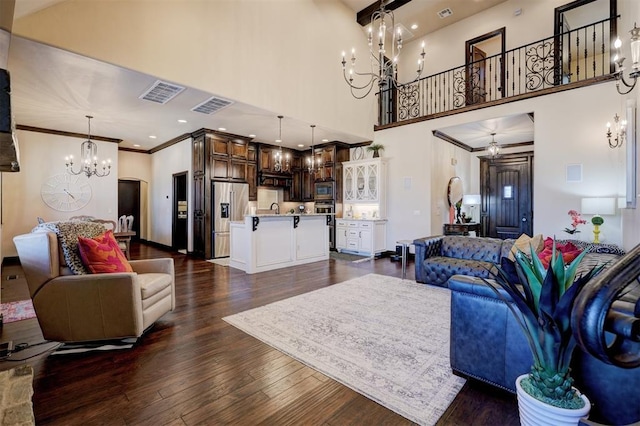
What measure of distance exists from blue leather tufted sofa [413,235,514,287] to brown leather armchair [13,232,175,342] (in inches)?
155

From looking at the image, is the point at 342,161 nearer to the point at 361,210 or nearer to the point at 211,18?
the point at 361,210

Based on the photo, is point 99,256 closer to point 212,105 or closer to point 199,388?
point 199,388

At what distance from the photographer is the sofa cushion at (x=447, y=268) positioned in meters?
4.17

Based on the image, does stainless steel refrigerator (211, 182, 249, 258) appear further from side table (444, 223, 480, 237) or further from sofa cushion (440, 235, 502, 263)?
side table (444, 223, 480, 237)

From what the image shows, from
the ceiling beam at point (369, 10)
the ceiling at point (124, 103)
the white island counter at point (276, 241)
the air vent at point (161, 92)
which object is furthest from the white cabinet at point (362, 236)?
the ceiling beam at point (369, 10)

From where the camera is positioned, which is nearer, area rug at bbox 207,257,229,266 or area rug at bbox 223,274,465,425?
area rug at bbox 223,274,465,425

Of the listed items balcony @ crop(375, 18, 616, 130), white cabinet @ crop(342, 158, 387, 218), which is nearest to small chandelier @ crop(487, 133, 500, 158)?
balcony @ crop(375, 18, 616, 130)

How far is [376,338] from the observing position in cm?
272

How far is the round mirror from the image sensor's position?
25.0ft

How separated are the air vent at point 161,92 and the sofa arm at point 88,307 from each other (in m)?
3.16

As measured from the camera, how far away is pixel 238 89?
5.05 m

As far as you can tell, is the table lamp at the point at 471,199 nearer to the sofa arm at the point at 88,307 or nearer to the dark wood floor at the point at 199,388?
the dark wood floor at the point at 199,388

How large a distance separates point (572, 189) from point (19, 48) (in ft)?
27.2

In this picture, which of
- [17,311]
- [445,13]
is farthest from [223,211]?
[445,13]
